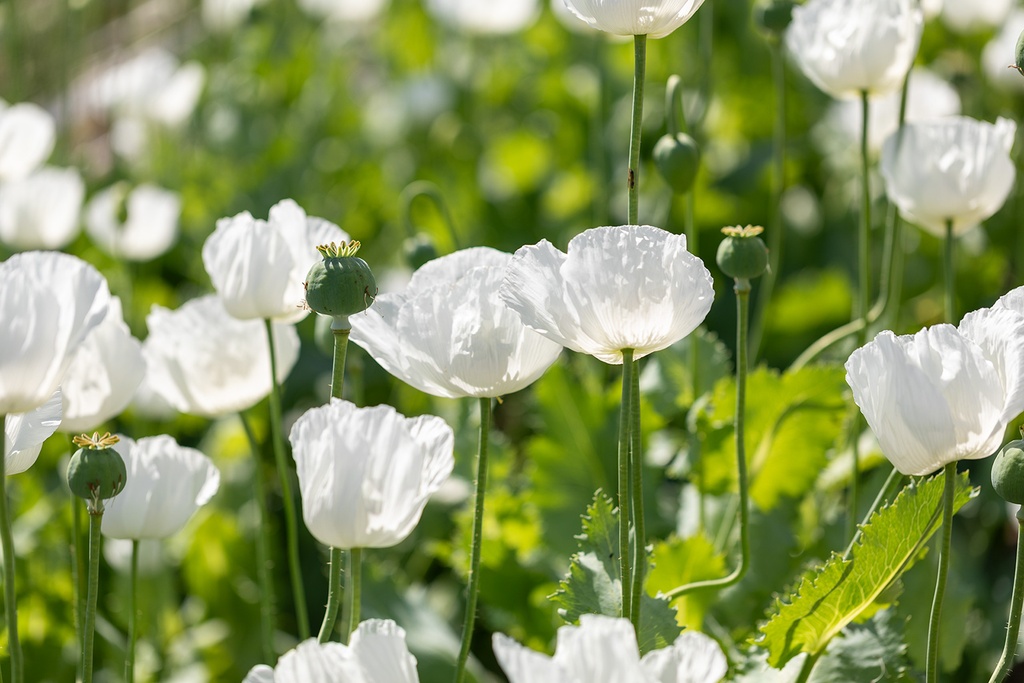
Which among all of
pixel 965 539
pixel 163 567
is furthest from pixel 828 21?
pixel 163 567

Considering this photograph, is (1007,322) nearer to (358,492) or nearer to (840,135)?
(358,492)

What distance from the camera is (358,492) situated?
58cm

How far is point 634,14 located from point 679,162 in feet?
0.75

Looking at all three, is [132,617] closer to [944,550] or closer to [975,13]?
[944,550]

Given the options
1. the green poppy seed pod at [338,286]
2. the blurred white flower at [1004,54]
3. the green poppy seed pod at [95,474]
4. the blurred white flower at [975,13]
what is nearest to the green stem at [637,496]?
the green poppy seed pod at [338,286]

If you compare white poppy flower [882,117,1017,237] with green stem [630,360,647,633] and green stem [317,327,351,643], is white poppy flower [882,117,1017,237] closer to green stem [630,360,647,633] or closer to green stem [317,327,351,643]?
green stem [630,360,647,633]

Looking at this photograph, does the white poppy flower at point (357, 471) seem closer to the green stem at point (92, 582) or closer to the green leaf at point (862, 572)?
the green stem at point (92, 582)

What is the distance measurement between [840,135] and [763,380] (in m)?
0.94

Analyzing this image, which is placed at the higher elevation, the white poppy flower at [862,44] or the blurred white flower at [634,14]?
the blurred white flower at [634,14]

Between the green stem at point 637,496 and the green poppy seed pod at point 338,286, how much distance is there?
15 cm

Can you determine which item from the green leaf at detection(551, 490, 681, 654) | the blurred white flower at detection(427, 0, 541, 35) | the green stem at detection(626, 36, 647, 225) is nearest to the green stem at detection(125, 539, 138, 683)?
the green leaf at detection(551, 490, 681, 654)

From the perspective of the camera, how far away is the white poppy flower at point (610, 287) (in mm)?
568

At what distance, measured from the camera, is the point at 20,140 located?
129 cm

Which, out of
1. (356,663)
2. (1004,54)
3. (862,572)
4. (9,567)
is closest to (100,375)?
(9,567)
